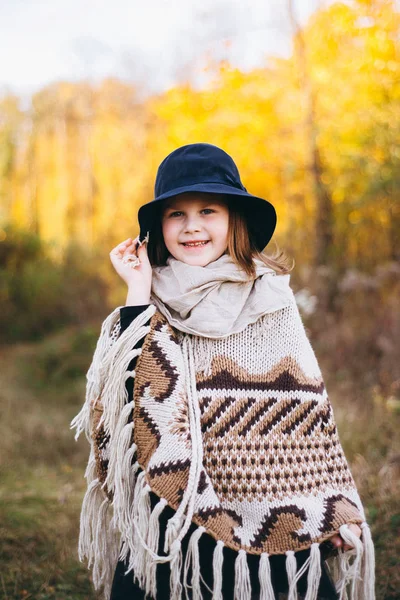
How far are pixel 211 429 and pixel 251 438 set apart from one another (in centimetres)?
14

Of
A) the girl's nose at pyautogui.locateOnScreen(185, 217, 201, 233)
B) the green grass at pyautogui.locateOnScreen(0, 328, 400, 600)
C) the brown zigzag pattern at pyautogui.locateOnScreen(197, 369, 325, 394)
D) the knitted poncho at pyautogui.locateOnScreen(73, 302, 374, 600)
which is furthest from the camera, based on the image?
the green grass at pyautogui.locateOnScreen(0, 328, 400, 600)

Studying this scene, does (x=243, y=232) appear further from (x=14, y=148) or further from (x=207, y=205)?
(x=14, y=148)

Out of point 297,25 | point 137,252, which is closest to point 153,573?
point 137,252

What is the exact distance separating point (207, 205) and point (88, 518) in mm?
1203

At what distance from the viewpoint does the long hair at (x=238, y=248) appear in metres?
1.99

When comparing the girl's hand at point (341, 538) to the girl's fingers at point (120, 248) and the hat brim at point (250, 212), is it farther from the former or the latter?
the girl's fingers at point (120, 248)

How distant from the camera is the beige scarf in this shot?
1845 mm

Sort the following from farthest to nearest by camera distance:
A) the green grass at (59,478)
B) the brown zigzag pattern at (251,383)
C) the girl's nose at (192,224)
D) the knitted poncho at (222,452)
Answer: the green grass at (59,478) → the girl's nose at (192,224) → the brown zigzag pattern at (251,383) → the knitted poncho at (222,452)

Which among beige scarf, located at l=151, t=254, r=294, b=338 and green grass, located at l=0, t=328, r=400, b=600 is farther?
green grass, located at l=0, t=328, r=400, b=600

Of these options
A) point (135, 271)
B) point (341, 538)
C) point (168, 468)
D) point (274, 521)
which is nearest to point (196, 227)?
point (135, 271)

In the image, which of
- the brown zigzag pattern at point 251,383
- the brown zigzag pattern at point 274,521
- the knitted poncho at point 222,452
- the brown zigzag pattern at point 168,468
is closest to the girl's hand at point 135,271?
the knitted poncho at point 222,452

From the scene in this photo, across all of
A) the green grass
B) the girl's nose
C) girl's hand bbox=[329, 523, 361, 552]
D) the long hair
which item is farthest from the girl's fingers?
the green grass

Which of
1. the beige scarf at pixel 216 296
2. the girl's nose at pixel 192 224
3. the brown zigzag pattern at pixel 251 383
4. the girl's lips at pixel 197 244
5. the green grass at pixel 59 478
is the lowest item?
the green grass at pixel 59 478

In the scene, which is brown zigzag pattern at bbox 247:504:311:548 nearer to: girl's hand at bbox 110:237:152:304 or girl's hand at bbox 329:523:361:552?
girl's hand at bbox 329:523:361:552
